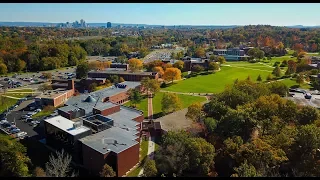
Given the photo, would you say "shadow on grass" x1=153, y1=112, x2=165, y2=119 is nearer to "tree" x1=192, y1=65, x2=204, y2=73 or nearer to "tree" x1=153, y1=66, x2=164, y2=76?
"tree" x1=153, y1=66, x2=164, y2=76

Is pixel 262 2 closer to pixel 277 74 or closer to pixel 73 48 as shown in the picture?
pixel 277 74

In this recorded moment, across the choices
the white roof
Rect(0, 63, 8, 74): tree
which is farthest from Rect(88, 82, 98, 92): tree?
Rect(0, 63, 8, 74): tree

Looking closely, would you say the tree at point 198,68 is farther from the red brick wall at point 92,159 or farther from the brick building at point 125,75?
the red brick wall at point 92,159

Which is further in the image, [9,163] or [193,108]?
[193,108]

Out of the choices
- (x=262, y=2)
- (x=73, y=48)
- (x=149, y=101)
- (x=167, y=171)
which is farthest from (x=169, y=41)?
(x=262, y=2)

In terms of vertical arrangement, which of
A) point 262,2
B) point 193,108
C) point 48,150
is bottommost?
point 48,150

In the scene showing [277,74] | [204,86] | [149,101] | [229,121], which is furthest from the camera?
[277,74]

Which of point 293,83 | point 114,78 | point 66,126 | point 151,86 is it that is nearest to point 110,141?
point 66,126
